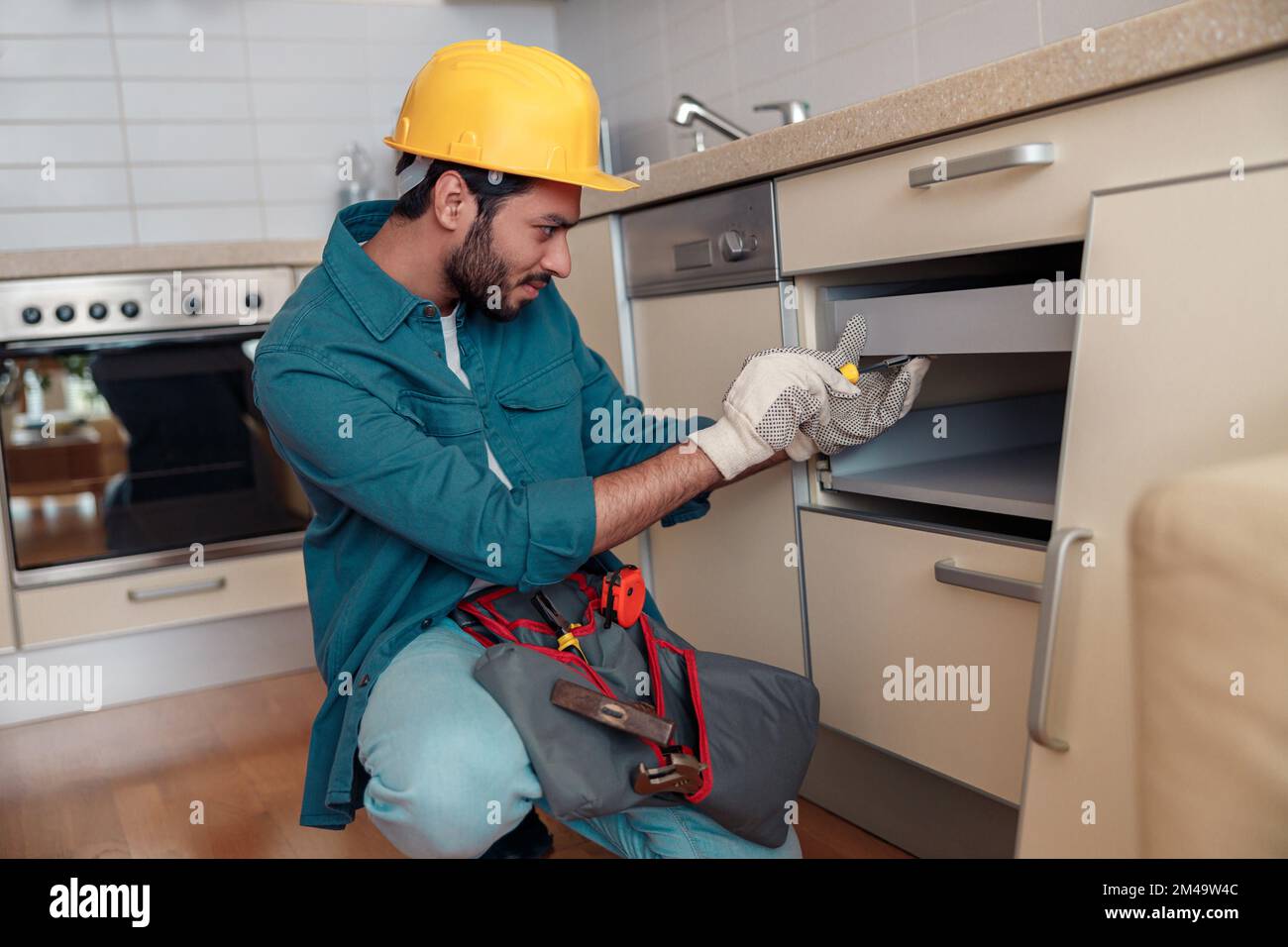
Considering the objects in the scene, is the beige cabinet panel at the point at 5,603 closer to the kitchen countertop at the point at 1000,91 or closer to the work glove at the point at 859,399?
the kitchen countertop at the point at 1000,91

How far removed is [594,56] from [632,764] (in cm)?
234

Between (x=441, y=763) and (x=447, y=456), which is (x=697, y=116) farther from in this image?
(x=441, y=763)

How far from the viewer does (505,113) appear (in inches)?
49.1

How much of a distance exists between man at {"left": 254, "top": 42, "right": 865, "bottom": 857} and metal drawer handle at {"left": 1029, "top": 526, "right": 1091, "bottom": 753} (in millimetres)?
354

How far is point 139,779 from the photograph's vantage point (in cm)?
211

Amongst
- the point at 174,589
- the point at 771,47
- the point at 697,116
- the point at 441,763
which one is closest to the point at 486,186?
the point at 441,763

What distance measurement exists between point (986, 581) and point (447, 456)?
1.91 ft

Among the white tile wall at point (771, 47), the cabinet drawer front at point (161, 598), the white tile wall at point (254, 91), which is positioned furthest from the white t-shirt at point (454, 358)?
the cabinet drawer front at point (161, 598)

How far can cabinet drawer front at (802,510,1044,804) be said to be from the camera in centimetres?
122

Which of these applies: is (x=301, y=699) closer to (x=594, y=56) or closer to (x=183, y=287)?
(x=183, y=287)

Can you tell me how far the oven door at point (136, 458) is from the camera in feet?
7.83

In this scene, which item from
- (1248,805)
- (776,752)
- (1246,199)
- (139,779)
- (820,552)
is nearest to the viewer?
(1248,805)

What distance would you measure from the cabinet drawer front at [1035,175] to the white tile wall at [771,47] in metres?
0.55

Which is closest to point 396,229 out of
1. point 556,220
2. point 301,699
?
point 556,220
